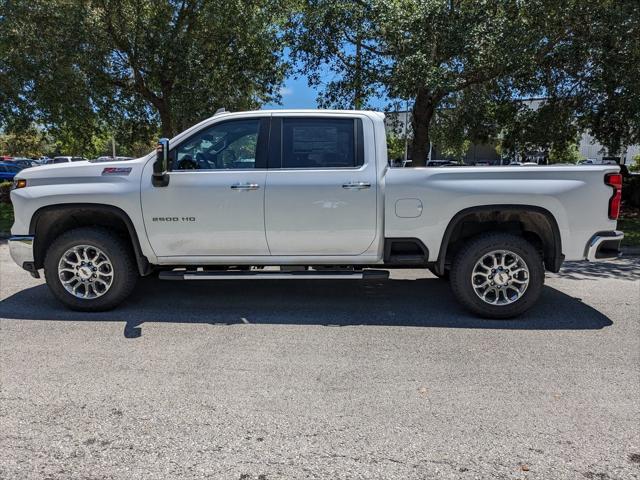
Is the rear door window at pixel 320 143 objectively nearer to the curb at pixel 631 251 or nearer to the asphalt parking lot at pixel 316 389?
the asphalt parking lot at pixel 316 389

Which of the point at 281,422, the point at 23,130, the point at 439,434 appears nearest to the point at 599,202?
the point at 439,434

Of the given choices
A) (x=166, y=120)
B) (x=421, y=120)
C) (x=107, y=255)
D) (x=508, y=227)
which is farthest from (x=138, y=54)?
(x=508, y=227)

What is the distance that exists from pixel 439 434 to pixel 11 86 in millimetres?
13307

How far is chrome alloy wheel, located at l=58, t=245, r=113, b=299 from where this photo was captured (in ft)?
17.2

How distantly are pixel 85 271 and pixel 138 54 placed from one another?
9061 millimetres

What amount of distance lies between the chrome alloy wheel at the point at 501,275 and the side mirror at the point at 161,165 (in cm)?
323

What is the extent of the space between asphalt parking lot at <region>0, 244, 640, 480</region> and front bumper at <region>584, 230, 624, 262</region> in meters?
0.71

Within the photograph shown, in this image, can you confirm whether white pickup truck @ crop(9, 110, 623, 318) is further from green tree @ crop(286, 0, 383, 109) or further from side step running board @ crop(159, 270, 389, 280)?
green tree @ crop(286, 0, 383, 109)

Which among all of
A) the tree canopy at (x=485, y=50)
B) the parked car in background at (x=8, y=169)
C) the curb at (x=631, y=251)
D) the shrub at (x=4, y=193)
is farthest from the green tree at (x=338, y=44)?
the parked car in background at (x=8, y=169)

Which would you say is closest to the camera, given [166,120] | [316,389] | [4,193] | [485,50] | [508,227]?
[316,389]

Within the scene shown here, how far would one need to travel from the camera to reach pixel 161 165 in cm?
500

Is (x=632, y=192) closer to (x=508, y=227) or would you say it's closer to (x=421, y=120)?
(x=421, y=120)

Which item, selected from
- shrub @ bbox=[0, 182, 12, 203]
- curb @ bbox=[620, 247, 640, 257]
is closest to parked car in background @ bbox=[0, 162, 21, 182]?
shrub @ bbox=[0, 182, 12, 203]

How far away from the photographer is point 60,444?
9.53 ft
